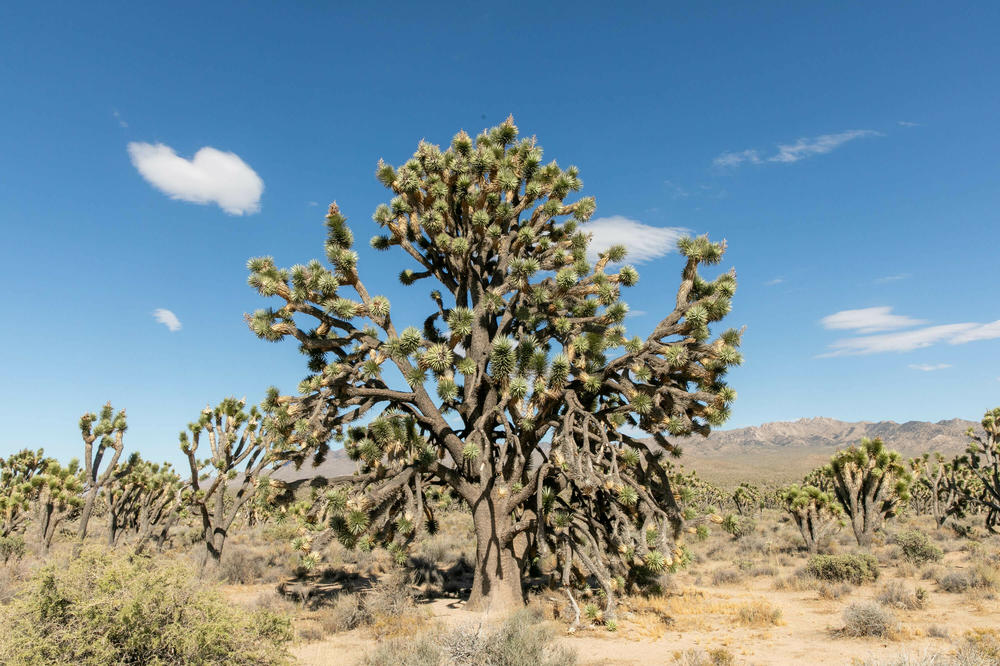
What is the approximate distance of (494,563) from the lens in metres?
9.38

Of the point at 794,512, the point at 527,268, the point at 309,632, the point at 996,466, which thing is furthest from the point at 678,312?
the point at 996,466

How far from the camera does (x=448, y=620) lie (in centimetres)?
906

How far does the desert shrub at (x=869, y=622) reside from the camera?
8301 millimetres

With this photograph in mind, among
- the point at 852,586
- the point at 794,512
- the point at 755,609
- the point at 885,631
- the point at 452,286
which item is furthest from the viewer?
the point at 794,512

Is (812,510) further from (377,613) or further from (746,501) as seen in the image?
(746,501)

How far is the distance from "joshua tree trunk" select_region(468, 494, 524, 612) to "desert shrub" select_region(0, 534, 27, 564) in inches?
598

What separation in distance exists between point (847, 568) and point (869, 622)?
18.3ft

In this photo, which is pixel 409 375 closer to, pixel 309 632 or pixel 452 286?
pixel 452 286

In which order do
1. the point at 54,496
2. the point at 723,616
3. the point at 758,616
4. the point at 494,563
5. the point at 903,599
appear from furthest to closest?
the point at 54,496 < the point at 903,599 < the point at 723,616 < the point at 758,616 < the point at 494,563

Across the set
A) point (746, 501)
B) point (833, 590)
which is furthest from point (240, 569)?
point (746, 501)

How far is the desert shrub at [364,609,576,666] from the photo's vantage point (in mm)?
6117

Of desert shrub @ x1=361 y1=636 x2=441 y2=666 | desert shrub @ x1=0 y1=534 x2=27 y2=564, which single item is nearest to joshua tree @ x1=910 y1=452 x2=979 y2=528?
desert shrub @ x1=361 y1=636 x2=441 y2=666

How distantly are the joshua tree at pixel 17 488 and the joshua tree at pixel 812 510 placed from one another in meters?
24.2

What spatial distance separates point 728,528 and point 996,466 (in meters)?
17.3
